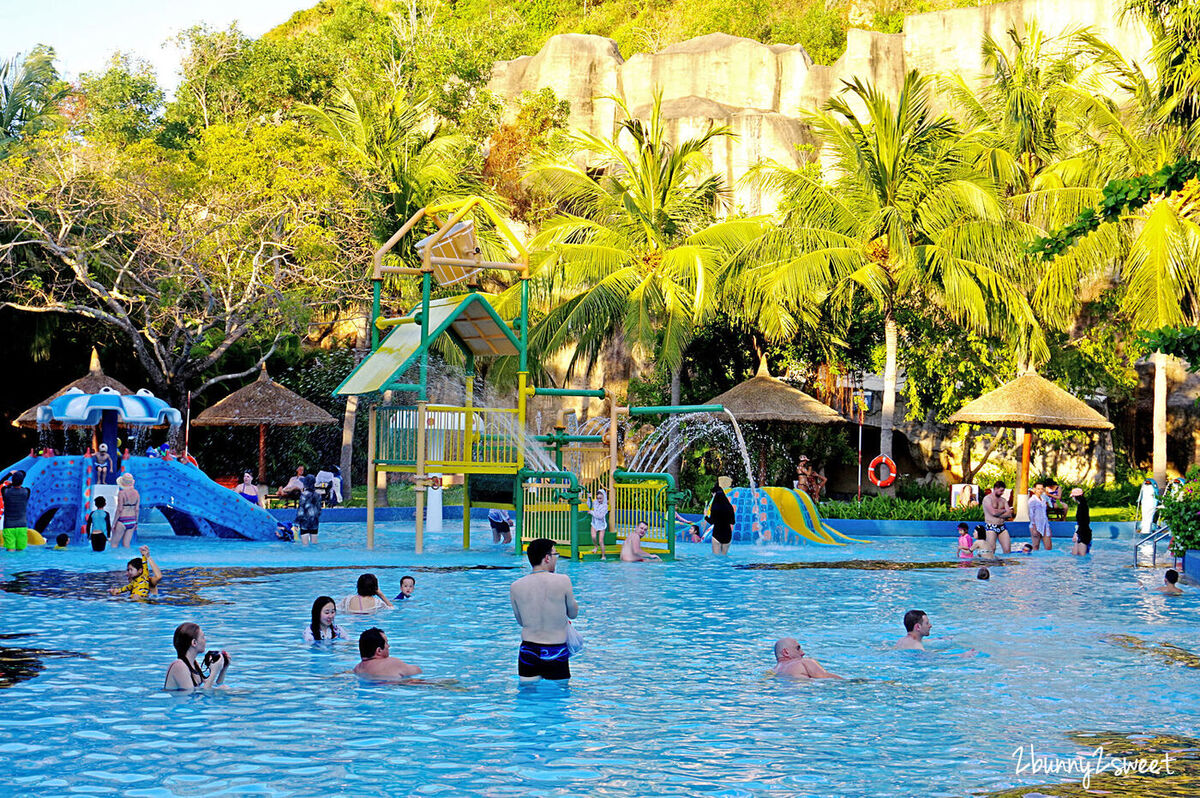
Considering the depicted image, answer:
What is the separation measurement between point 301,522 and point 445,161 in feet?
47.3

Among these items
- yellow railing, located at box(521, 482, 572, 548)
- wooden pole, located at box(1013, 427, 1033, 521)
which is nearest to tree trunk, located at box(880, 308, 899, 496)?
wooden pole, located at box(1013, 427, 1033, 521)

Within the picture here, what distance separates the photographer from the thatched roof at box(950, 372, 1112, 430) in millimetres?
27938

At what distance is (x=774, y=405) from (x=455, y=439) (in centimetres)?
1086

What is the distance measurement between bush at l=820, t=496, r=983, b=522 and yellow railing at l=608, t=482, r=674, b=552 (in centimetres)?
669

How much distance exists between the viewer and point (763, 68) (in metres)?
44.1

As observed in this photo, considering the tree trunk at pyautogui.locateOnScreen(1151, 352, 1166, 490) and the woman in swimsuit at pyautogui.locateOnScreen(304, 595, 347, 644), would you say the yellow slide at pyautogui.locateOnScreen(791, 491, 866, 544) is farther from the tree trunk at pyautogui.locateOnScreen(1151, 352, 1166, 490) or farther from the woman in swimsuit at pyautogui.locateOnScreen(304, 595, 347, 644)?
the woman in swimsuit at pyautogui.locateOnScreen(304, 595, 347, 644)

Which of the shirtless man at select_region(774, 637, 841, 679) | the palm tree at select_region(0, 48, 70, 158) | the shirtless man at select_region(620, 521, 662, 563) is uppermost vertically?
the palm tree at select_region(0, 48, 70, 158)

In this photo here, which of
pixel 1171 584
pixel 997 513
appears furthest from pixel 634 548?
pixel 1171 584

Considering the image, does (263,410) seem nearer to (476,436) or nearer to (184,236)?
(184,236)

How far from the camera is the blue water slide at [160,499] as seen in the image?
2256cm

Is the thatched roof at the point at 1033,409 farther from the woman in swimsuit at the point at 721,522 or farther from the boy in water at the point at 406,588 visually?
the boy in water at the point at 406,588

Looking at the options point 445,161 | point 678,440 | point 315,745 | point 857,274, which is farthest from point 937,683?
point 445,161

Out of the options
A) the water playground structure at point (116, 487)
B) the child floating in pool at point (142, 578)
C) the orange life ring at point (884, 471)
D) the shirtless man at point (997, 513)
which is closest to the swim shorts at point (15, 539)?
the water playground structure at point (116, 487)

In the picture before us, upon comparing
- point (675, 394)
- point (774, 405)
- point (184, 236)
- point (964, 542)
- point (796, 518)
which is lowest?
point (964, 542)
